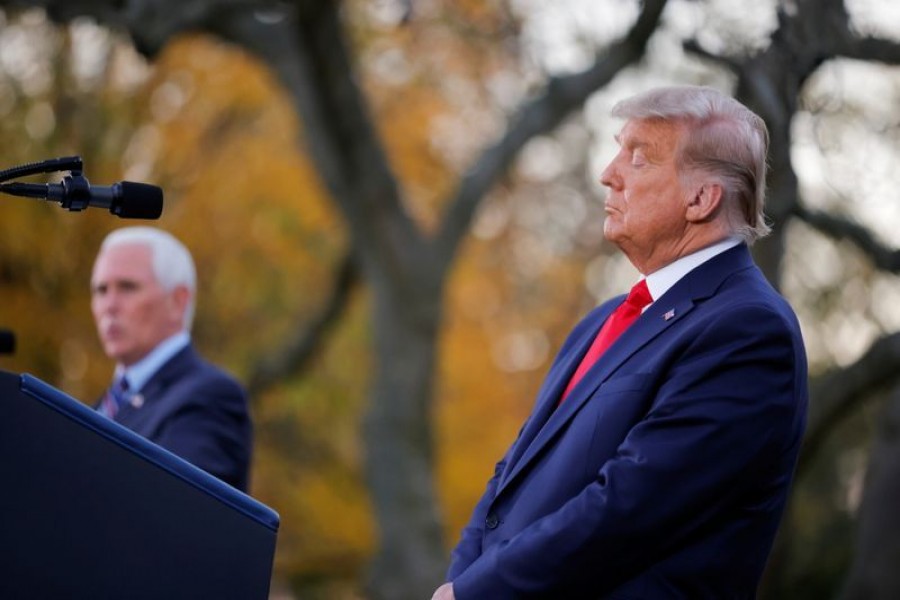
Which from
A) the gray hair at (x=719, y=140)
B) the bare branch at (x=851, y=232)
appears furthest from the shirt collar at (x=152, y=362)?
the bare branch at (x=851, y=232)

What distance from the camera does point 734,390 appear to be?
122 inches

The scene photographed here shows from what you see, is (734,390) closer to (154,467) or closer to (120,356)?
(154,467)

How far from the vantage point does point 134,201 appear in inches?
128

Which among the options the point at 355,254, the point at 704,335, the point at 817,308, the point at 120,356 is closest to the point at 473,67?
the point at 355,254

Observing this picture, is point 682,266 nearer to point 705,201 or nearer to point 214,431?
point 705,201

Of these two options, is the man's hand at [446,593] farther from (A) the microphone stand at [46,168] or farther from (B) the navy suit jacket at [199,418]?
(B) the navy suit jacket at [199,418]

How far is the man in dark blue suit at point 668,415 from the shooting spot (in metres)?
3.07

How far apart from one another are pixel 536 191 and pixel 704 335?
56.4 ft

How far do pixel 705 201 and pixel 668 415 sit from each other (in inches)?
22.3

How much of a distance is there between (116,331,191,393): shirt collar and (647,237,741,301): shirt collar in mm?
2127

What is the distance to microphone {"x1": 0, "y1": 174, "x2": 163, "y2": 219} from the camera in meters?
3.16

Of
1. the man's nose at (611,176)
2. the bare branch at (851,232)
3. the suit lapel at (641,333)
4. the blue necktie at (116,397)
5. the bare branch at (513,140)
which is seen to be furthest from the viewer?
the bare branch at (513,140)

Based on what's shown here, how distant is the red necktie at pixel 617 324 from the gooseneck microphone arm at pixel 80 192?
1098mm

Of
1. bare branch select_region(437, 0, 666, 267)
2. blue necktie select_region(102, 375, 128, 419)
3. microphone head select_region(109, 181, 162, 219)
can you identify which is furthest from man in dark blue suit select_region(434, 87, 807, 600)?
bare branch select_region(437, 0, 666, 267)
